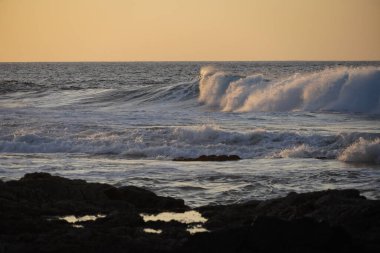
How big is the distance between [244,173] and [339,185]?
6.55ft

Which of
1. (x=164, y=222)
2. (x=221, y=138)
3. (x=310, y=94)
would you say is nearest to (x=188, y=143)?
(x=221, y=138)

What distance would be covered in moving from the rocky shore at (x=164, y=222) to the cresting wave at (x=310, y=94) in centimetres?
2150

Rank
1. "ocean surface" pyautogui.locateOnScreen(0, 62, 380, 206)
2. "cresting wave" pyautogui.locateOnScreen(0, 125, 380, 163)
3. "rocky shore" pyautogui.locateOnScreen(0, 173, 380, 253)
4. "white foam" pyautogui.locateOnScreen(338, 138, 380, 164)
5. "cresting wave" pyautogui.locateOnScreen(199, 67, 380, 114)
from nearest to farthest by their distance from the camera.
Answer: "rocky shore" pyautogui.locateOnScreen(0, 173, 380, 253), "ocean surface" pyautogui.locateOnScreen(0, 62, 380, 206), "white foam" pyautogui.locateOnScreen(338, 138, 380, 164), "cresting wave" pyautogui.locateOnScreen(0, 125, 380, 163), "cresting wave" pyautogui.locateOnScreen(199, 67, 380, 114)

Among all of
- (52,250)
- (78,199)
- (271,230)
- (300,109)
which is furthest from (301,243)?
(300,109)

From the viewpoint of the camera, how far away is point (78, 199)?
9672 mm

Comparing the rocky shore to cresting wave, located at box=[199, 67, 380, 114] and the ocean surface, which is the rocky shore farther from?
cresting wave, located at box=[199, 67, 380, 114]

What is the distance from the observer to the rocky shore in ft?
21.1

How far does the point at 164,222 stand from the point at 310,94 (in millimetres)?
24491

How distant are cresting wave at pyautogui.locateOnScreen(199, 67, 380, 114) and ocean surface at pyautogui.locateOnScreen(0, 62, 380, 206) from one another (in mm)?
48

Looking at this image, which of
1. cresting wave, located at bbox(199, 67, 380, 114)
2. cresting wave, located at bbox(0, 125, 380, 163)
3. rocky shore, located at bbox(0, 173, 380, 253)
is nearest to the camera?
rocky shore, located at bbox(0, 173, 380, 253)

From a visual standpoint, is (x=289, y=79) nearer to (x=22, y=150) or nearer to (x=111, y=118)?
(x=111, y=118)

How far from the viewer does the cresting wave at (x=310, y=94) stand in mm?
30766

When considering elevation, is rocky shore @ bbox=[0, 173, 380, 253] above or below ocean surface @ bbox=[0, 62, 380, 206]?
above

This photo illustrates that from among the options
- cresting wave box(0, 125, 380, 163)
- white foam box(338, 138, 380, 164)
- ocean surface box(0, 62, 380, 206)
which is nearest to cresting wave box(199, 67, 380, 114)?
ocean surface box(0, 62, 380, 206)
